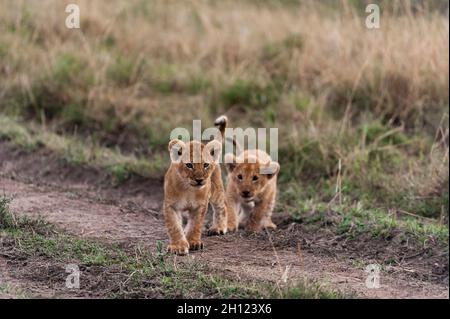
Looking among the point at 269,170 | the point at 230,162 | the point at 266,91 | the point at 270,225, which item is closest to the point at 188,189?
the point at 230,162

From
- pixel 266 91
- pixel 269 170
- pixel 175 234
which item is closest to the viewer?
pixel 175 234

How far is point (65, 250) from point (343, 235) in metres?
2.18

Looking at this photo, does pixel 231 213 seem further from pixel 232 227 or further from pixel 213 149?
pixel 213 149

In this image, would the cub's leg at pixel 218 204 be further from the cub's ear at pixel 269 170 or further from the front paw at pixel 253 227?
the cub's ear at pixel 269 170

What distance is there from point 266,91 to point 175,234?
445 centimetres

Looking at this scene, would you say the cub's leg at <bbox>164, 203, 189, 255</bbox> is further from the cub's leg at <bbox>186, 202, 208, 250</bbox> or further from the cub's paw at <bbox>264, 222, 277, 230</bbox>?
the cub's paw at <bbox>264, 222, 277, 230</bbox>

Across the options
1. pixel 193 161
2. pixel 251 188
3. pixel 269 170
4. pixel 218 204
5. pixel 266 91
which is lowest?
pixel 218 204

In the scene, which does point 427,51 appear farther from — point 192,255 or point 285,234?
point 192,255

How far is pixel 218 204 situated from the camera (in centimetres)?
728

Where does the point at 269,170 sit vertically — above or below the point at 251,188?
above

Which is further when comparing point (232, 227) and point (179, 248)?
point (232, 227)

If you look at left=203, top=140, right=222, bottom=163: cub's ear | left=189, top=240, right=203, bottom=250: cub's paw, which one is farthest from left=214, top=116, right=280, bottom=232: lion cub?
left=189, top=240, right=203, bottom=250: cub's paw
